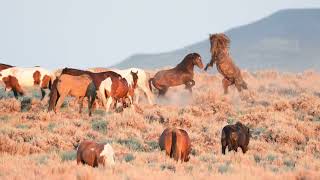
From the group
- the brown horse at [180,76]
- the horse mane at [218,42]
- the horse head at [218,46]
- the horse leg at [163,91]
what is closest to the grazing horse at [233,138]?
the brown horse at [180,76]

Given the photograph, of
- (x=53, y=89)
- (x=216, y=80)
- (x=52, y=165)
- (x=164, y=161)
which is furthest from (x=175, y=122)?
(x=216, y=80)

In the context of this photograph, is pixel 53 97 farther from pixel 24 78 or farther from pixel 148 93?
pixel 148 93

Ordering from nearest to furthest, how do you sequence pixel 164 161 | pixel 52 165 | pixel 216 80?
pixel 52 165 < pixel 164 161 < pixel 216 80

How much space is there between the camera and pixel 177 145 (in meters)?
14.2

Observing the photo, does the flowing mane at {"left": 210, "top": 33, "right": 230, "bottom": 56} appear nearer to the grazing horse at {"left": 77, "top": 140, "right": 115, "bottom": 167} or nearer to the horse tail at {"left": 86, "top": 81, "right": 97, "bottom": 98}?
the horse tail at {"left": 86, "top": 81, "right": 97, "bottom": 98}

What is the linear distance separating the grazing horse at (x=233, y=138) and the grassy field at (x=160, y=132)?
0.98 ft

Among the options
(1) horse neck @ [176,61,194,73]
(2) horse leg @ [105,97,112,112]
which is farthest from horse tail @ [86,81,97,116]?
(1) horse neck @ [176,61,194,73]

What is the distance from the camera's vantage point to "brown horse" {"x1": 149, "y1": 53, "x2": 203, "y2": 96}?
27.0m

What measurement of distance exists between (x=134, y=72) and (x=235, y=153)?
10.2 metres

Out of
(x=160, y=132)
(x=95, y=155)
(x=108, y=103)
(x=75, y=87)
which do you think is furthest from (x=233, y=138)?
(x=75, y=87)

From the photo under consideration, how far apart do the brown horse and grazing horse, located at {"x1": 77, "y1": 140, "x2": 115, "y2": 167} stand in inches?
548

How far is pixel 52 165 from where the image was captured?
40.8 ft

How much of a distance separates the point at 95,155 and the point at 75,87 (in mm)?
8664

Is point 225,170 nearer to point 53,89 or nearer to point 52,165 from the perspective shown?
point 52,165
